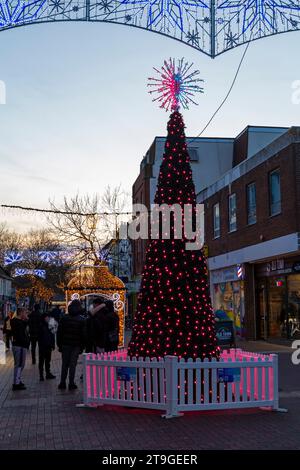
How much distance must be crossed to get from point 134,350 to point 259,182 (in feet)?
44.5

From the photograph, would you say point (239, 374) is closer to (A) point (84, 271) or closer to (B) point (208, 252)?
(A) point (84, 271)

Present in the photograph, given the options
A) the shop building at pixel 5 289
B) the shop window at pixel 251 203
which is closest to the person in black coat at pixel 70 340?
Result: the shop window at pixel 251 203

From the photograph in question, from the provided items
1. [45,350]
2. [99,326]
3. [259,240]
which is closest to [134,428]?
[99,326]

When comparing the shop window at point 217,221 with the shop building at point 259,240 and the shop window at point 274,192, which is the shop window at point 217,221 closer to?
the shop building at point 259,240

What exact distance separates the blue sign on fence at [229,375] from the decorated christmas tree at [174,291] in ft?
2.50

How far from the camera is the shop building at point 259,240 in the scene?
64.3ft

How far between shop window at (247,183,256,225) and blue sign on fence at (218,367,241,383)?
1451 cm

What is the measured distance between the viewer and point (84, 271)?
80.5 feet

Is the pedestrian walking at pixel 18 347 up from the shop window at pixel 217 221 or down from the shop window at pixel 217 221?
down

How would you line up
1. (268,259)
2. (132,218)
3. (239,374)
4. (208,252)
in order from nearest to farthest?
(239,374), (268,259), (208,252), (132,218)

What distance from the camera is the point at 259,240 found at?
22.1 meters

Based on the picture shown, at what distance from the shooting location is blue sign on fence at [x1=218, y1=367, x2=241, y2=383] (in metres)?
8.77

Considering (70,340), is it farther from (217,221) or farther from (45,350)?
(217,221)
